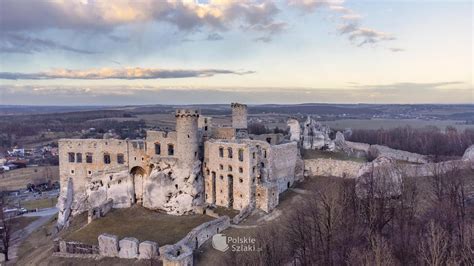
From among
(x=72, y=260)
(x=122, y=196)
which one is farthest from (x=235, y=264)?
(x=122, y=196)

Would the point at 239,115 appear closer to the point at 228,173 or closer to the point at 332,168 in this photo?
the point at 228,173

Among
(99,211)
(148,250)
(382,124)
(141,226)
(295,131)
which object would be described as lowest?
(148,250)

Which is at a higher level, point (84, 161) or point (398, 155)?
point (84, 161)

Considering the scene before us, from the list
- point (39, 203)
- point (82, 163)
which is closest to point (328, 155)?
point (82, 163)

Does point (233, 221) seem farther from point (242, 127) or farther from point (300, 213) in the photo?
point (242, 127)

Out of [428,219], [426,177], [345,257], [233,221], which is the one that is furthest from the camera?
[426,177]
